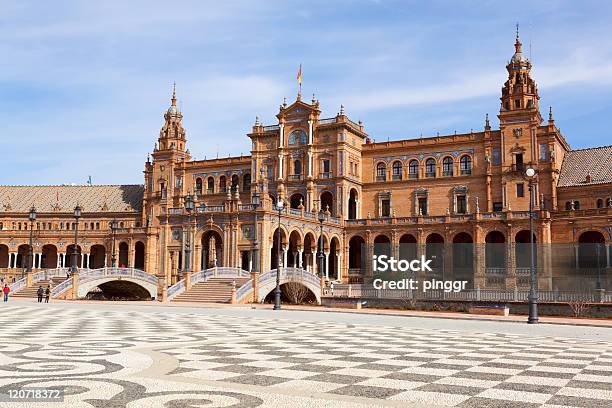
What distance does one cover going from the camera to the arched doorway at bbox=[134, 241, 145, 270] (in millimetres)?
93000

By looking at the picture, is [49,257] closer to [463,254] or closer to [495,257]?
[463,254]

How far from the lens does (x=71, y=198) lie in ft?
345

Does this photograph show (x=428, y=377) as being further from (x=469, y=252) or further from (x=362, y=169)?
(x=362, y=169)

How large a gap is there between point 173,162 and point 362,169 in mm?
27430

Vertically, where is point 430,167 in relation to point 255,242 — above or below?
above

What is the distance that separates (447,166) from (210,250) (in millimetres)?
27961

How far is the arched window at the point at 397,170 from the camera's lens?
7662 centimetres

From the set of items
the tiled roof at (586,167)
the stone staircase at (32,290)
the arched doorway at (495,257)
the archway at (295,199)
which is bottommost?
the stone staircase at (32,290)

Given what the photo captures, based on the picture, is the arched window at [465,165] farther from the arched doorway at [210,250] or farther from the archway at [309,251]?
the arched doorway at [210,250]

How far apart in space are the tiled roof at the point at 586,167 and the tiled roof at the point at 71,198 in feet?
200

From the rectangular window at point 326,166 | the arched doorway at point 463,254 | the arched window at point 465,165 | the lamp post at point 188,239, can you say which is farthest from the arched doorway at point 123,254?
the arched window at point 465,165

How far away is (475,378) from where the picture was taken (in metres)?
10.9

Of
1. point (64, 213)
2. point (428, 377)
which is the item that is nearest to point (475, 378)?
point (428, 377)

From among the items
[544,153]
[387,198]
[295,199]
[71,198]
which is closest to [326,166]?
[295,199]
